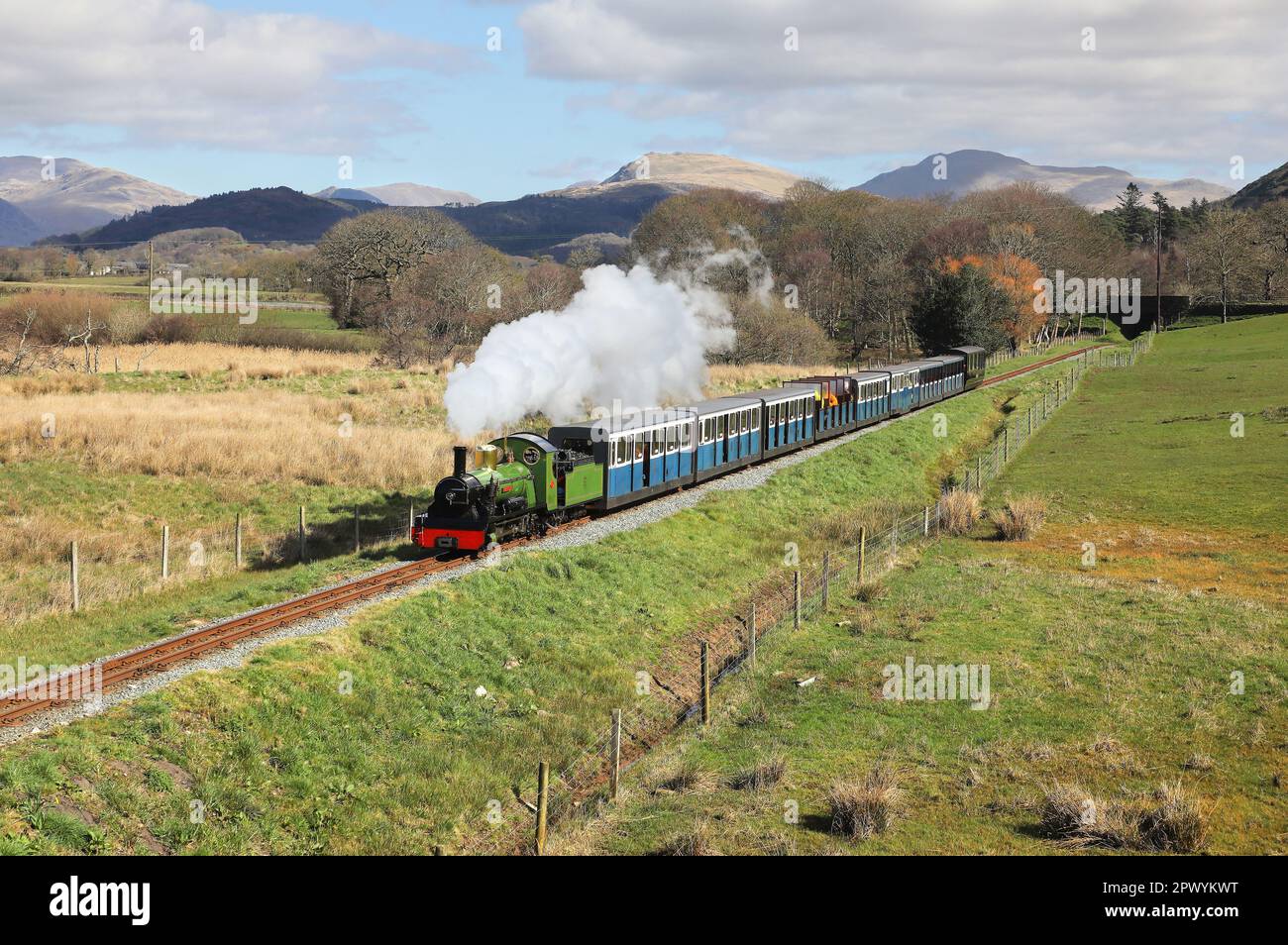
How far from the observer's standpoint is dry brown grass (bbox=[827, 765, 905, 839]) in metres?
13.5

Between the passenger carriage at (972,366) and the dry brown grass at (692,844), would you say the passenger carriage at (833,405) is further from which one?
the dry brown grass at (692,844)

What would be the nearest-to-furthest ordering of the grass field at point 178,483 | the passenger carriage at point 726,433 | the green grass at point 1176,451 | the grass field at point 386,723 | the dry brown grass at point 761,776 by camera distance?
the grass field at point 386,723 → the dry brown grass at point 761,776 → the grass field at point 178,483 → the green grass at point 1176,451 → the passenger carriage at point 726,433

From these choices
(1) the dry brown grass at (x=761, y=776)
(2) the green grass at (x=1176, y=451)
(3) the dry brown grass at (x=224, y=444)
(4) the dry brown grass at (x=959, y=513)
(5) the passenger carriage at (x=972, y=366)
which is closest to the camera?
(1) the dry brown grass at (x=761, y=776)

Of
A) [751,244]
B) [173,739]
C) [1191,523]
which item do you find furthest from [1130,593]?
[751,244]

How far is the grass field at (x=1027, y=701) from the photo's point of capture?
13.9 meters

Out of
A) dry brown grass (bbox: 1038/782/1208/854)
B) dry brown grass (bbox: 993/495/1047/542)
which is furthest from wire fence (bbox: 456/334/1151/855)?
dry brown grass (bbox: 1038/782/1208/854)

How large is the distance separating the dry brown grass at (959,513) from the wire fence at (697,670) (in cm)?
26

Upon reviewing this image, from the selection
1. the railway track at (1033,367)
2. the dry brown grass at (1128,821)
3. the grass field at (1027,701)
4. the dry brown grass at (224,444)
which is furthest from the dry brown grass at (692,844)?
the railway track at (1033,367)

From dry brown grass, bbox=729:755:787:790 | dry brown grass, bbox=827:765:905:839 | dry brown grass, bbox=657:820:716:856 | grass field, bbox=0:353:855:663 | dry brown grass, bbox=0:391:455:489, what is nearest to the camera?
dry brown grass, bbox=657:820:716:856

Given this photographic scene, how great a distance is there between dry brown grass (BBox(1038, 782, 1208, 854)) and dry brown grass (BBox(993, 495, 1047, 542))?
1913 cm

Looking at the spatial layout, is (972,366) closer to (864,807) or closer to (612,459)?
(612,459)

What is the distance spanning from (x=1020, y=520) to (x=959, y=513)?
7.36 ft

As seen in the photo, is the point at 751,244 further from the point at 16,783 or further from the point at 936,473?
the point at 16,783

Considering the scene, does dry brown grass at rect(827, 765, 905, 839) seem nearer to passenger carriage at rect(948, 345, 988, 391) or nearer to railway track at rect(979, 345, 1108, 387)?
passenger carriage at rect(948, 345, 988, 391)
